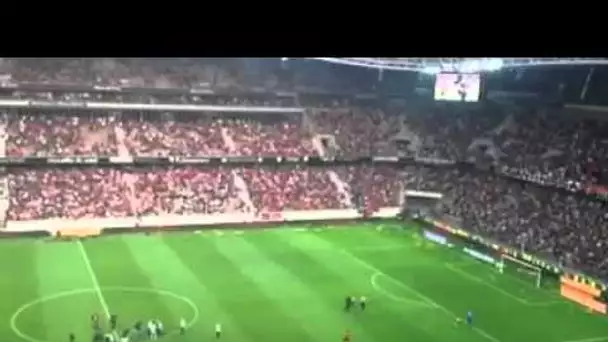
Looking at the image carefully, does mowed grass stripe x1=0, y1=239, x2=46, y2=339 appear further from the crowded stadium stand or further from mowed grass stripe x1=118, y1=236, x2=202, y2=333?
the crowded stadium stand

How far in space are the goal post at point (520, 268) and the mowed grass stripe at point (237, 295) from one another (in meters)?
10.1

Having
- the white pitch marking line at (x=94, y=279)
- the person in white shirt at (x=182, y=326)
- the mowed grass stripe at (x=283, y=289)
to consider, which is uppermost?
the person in white shirt at (x=182, y=326)

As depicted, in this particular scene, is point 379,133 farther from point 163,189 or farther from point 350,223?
point 163,189

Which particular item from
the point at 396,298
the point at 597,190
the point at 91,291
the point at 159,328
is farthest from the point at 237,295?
the point at 597,190

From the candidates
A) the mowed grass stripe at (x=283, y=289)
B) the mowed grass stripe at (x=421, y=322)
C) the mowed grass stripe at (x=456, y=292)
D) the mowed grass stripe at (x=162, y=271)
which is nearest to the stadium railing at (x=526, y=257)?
the mowed grass stripe at (x=456, y=292)

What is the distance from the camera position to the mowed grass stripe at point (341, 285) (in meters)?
21.4

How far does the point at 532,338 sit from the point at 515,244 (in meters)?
10.3

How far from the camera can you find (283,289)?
24859 millimetres

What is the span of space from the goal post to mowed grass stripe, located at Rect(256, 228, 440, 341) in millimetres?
5780

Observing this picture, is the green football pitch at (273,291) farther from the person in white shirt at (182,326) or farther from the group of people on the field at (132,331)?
the group of people on the field at (132,331)

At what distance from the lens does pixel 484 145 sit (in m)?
40.3

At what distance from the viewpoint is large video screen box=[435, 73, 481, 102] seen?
112 feet

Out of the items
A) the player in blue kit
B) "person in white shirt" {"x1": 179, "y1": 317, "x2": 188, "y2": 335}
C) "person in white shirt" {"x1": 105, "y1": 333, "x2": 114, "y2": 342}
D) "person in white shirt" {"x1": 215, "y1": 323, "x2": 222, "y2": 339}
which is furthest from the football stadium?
"person in white shirt" {"x1": 215, "y1": 323, "x2": 222, "y2": 339}
